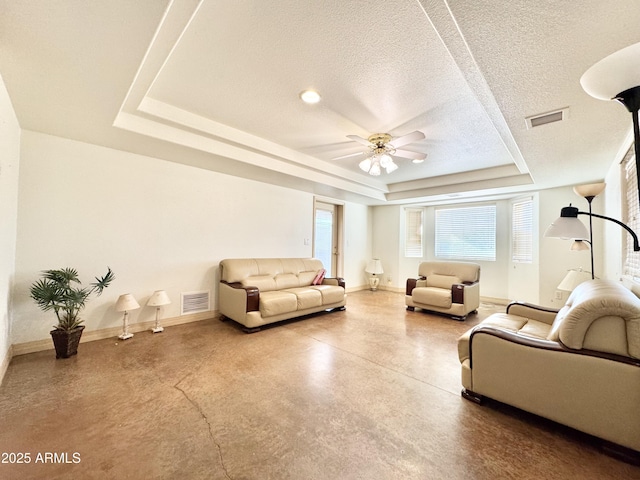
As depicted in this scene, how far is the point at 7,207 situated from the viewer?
2.32 meters

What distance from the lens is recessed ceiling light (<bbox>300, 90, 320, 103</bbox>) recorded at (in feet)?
8.14

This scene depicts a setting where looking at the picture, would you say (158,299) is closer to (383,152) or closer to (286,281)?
(286,281)

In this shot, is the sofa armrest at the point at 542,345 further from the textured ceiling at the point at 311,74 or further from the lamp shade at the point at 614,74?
the textured ceiling at the point at 311,74

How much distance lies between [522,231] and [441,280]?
2.09 meters

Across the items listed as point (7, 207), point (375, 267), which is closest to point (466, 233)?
point (375, 267)

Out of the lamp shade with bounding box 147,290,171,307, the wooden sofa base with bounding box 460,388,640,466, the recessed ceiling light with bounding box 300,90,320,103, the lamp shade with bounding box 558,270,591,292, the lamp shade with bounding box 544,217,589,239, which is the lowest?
the wooden sofa base with bounding box 460,388,640,466

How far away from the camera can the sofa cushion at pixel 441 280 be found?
4855 mm

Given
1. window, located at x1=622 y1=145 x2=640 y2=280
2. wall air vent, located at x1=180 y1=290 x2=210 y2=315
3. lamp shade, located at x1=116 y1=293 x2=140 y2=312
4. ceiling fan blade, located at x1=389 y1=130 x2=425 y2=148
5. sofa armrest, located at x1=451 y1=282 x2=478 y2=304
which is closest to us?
window, located at x1=622 y1=145 x2=640 y2=280

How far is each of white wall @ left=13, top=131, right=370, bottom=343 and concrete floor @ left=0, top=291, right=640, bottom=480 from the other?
30.8 inches

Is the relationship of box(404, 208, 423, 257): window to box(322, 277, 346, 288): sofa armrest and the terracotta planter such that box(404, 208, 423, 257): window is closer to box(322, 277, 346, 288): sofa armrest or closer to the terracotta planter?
box(322, 277, 346, 288): sofa armrest

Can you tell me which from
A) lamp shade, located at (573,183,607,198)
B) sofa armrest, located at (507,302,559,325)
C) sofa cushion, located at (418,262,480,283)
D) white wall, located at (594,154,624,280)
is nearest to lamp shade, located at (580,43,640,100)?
sofa armrest, located at (507,302,559,325)

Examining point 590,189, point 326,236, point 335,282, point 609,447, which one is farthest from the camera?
point 326,236

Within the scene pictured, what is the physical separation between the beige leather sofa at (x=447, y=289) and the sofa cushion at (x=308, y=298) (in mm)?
1865

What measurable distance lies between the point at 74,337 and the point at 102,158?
6.92 feet
